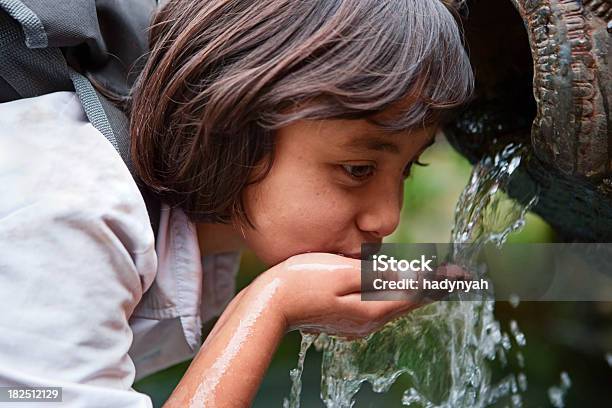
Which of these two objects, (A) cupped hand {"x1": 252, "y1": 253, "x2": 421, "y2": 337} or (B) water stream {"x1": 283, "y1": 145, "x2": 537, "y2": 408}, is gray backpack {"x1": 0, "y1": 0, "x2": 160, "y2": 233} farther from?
(B) water stream {"x1": 283, "y1": 145, "x2": 537, "y2": 408}

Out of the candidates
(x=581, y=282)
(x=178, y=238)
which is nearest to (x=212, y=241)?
(x=178, y=238)

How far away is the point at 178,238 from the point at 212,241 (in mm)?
131

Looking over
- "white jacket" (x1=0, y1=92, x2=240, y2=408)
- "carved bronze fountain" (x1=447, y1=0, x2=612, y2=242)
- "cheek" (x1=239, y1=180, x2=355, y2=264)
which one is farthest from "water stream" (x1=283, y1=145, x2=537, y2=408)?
"white jacket" (x1=0, y1=92, x2=240, y2=408)

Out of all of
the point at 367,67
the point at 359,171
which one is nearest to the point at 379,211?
the point at 359,171

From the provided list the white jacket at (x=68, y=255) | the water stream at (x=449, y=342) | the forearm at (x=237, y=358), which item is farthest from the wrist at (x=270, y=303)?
the water stream at (x=449, y=342)

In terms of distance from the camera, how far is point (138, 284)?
0.99 meters

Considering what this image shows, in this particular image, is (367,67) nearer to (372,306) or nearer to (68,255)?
(372,306)

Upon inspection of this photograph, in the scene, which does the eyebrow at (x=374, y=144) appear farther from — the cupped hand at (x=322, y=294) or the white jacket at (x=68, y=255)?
the white jacket at (x=68, y=255)

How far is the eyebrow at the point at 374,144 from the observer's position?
3.37ft

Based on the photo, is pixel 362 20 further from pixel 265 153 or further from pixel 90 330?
pixel 90 330

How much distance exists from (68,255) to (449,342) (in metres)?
0.64

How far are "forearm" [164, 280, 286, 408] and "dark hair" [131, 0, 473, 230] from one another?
0.15m

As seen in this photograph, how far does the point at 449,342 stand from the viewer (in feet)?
4.46

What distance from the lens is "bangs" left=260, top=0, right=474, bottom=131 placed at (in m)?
0.99
